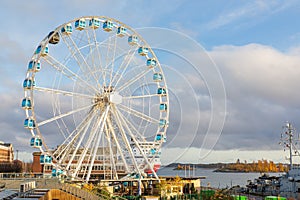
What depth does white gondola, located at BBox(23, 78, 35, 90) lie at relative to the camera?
109 ft

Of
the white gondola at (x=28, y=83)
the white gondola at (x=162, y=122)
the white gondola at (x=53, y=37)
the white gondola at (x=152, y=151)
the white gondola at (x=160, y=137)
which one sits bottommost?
the white gondola at (x=152, y=151)

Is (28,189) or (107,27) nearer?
(28,189)

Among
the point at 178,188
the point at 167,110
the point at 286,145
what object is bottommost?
the point at 178,188

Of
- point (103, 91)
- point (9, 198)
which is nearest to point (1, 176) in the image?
point (103, 91)

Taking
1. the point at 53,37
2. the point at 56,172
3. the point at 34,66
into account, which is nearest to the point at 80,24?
the point at 53,37

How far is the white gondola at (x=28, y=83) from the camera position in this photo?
33.3 m

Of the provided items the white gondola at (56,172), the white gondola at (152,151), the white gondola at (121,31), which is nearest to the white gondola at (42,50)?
the white gondola at (121,31)

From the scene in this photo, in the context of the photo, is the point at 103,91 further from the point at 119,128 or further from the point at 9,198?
the point at 9,198

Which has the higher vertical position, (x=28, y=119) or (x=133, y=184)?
(x=28, y=119)

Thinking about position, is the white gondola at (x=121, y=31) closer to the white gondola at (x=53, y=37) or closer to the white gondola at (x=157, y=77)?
the white gondola at (x=157, y=77)

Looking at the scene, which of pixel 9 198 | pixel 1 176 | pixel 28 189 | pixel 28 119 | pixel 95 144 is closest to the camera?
pixel 9 198

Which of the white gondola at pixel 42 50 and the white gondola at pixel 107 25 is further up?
the white gondola at pixel 107 25

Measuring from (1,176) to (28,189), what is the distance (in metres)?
18.6

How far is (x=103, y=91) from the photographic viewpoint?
119 ft
